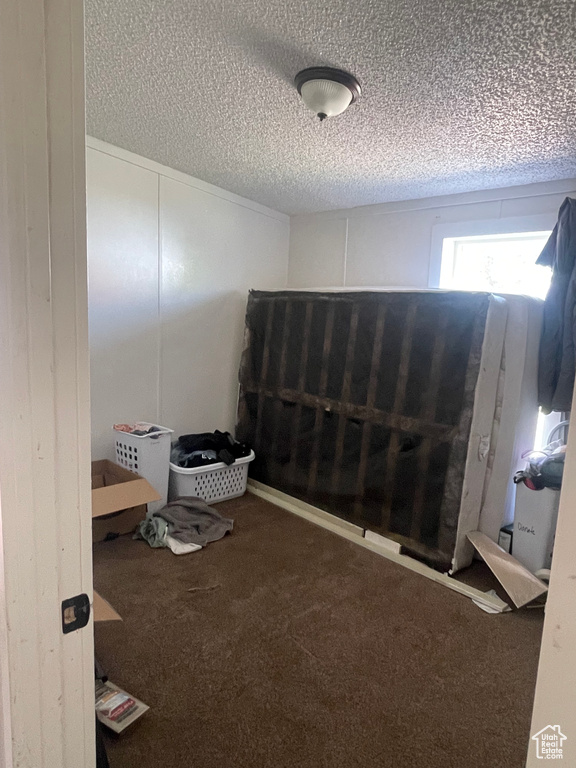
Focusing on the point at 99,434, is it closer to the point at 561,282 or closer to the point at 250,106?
the point at 250,106

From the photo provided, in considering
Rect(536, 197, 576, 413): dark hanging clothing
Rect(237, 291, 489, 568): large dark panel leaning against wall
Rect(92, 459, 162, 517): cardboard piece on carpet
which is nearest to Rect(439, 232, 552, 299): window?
Rect(536, 197, 576, 413): dark hanging clothing

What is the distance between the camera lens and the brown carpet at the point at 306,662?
1437 mm

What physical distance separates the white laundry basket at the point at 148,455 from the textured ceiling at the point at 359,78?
1.69 metres

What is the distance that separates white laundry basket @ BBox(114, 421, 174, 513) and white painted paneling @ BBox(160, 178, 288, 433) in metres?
0.40

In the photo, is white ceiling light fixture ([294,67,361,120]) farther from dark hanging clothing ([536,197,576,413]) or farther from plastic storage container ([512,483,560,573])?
plastic storage container ([512,483,560,573])

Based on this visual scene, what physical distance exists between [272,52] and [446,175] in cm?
146

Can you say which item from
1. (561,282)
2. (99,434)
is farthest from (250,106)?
(99,434)

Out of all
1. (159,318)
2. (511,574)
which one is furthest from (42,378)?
(159,318)

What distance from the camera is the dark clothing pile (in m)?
3.03

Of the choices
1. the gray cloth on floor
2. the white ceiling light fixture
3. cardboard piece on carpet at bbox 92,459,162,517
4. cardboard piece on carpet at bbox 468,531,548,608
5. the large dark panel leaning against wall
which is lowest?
the gray cloth on floor

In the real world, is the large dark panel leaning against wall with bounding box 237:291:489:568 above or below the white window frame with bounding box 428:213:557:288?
below

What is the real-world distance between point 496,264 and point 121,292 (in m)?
2.43

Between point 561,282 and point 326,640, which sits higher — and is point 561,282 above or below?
above

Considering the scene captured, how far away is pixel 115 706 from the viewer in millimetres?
Result: 1502
